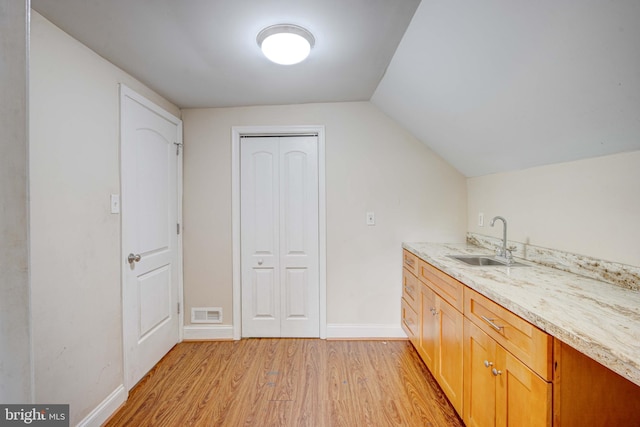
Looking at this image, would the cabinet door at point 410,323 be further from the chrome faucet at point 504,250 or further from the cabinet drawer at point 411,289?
the chrome faucet at point 504,250

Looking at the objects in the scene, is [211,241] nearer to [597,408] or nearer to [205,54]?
[205,54]

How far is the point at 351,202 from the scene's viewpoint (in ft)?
8.34

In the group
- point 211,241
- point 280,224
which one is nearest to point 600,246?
point 280,224

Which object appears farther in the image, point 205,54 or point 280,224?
point 280,224

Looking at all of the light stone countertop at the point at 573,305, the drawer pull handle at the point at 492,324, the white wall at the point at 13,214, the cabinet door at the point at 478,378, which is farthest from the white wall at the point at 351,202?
the white wall at the point at 13,214

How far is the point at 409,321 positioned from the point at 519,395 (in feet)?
4.27

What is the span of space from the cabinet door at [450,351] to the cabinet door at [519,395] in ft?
1.03

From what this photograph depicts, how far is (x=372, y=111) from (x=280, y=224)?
1.37 metres

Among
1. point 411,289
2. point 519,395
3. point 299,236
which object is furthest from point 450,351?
point 299,236

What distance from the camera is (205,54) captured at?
1674mm

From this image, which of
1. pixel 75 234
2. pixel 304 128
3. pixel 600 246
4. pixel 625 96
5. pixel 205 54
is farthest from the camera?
pixel 304 128

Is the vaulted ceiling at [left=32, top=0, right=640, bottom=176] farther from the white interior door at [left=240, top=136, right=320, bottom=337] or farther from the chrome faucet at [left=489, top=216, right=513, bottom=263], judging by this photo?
the white interior door at [left=240, top=136, right=320, bottom=337]

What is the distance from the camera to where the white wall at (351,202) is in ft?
8.29

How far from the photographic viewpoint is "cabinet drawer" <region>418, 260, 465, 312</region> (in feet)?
4.81
